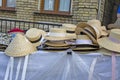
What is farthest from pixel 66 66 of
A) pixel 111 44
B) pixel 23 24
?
pixel 23 24

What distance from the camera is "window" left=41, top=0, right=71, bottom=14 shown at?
25.9ft

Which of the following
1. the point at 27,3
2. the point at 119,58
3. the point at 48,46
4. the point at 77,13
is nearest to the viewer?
the point at 119,58

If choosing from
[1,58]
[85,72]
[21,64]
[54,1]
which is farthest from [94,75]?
[54,1]

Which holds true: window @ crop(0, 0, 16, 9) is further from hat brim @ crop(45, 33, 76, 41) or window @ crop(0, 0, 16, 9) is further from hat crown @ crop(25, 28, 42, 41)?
hat brim @ crop(45, 33, 76, 41)

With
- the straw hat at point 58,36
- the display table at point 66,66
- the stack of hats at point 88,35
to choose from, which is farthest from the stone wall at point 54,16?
the display table at point 66,66

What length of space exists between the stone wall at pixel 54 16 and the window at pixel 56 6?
0.60ft

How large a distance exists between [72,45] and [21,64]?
65cm

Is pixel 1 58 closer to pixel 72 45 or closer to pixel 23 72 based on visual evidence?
pixel 23 72

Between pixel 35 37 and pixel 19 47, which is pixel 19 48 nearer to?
pixel 19 47

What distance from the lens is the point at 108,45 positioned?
299cm

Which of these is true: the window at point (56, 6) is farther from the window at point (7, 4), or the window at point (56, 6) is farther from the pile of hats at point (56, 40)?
the pile of hats at point (56, 40)

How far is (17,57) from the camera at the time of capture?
9.77 feet

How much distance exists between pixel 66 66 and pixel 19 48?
59 centimetres

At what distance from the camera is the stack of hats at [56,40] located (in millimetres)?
3079
